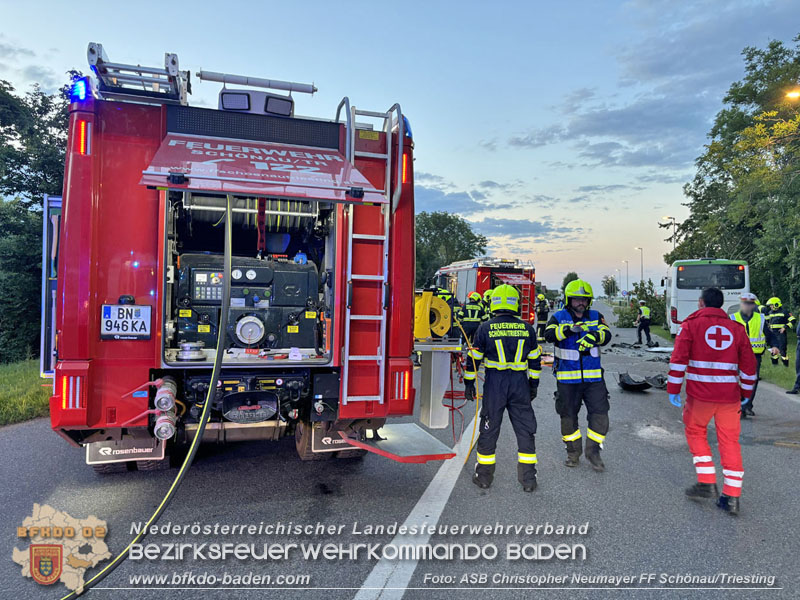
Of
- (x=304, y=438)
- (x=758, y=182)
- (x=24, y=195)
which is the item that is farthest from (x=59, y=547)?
(x=758, y=182)

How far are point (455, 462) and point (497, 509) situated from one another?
117 centimetres

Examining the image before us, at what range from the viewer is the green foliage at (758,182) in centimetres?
1576

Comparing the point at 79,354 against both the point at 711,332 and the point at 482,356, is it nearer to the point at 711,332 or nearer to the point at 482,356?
the point at 482,356

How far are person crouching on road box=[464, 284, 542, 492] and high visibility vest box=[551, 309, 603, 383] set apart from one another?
446 mm

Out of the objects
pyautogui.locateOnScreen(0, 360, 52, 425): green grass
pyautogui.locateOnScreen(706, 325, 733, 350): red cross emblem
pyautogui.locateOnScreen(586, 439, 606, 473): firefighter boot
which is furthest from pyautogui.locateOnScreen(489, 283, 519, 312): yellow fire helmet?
pyautogui.locateOnScreen(0, 360, 52, 425): green grass

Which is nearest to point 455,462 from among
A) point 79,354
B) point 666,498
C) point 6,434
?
point 666,498

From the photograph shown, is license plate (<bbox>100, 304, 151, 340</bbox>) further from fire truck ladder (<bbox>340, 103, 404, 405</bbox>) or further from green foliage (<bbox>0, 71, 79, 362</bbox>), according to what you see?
green foliage (<bbox>0, 71, 79, 362</bbox>)

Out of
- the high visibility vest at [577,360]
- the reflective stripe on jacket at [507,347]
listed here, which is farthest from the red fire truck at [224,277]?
the high visibility vest at [577,360]

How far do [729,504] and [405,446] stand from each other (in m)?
2.61

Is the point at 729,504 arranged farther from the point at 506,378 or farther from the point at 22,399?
the point at 22,399

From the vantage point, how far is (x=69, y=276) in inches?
144

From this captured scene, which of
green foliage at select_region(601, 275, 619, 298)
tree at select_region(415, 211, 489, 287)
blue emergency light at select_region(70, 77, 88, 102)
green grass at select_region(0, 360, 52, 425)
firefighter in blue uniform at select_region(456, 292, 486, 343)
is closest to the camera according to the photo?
blue emergency light at select_region(70, 77, 88, 102)

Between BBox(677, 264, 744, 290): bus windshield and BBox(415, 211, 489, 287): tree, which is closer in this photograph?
BBox(677, 264, 744, 290): bus windshield

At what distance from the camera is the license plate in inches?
149
